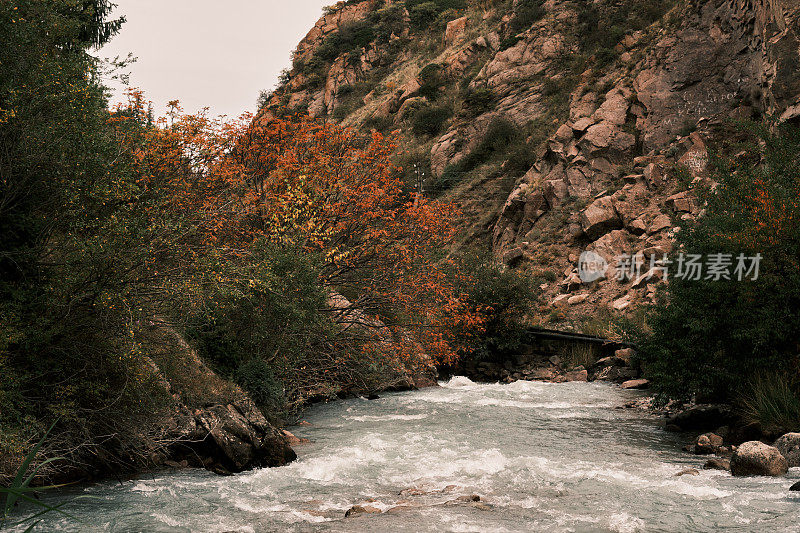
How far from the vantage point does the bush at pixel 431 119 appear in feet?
182

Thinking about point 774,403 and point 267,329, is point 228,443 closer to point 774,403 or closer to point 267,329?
point 267,329

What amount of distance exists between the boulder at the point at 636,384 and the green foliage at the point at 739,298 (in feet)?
20.7

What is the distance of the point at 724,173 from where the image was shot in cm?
1412

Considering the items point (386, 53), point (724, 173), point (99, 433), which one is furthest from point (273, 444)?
point (386, 53)

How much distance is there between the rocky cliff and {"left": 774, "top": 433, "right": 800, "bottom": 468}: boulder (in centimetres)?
635

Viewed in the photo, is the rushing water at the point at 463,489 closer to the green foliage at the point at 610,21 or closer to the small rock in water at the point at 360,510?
the small rock in water at the point at 360,510

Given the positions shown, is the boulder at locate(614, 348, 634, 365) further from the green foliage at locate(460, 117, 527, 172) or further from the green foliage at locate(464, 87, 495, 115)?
the green foliage at locate(464, 87, 495, 115)

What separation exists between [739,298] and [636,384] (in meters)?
9.67

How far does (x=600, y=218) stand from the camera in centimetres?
3147

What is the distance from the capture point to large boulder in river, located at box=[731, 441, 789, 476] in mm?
9242

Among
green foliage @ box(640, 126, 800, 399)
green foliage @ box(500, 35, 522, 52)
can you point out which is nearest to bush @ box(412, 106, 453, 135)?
green foliage @ box(500, 35, 522, 52)

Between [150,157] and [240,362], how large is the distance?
16.1ft

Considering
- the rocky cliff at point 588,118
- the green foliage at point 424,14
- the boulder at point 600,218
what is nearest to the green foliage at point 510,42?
the rocky cliff at point 588,118

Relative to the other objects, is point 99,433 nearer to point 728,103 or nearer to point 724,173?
point 724,173
